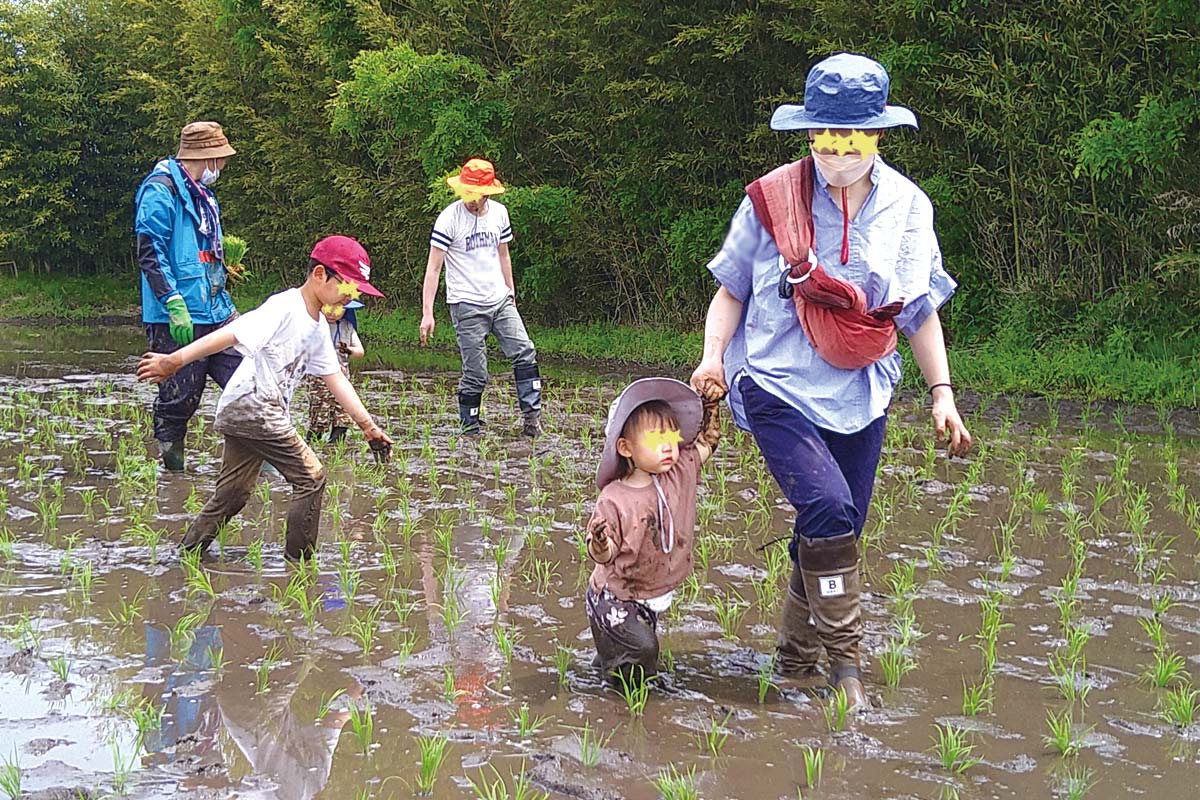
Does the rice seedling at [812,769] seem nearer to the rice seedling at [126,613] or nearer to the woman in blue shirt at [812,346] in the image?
the woman in blue shirt at [812,346]

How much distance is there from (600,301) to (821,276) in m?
11.9

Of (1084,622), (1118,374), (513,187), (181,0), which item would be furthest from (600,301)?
(181,0)

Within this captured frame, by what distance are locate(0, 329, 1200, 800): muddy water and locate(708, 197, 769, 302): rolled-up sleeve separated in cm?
113

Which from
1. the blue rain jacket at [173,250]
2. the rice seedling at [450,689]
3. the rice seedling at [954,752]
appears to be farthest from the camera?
the blue rain jacket at [173,250]

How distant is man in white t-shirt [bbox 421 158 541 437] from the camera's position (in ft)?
26.2

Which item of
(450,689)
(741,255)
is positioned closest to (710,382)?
(741,255)

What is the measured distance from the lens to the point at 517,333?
8.27 metres

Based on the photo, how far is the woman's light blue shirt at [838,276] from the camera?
11.6 ft

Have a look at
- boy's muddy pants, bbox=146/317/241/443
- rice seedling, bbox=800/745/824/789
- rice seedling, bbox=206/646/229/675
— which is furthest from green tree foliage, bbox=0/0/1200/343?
rice seedling, bbox=206/646/229/675

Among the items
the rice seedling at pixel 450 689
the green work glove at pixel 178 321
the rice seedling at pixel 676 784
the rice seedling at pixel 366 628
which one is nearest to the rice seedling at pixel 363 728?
the rice seedling at pixel 450 689

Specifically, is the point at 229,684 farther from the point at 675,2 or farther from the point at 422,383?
the point at 675,2

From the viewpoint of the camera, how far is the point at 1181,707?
134 inches

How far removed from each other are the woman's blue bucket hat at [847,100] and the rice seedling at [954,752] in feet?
5.11

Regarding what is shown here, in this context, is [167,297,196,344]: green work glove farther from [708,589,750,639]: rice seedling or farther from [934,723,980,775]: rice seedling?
[934,723,980,775]: rice seedling
